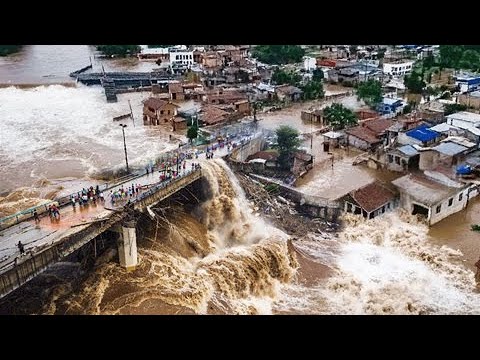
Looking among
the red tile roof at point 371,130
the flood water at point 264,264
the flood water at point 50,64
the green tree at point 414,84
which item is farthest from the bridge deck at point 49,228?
the flood water at point 50,64

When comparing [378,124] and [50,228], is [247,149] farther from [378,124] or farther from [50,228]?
[50,228]

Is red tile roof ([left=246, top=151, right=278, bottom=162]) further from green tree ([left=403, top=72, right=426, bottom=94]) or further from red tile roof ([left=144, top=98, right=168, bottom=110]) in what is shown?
green tree ([left=403, top=72, right=426, bottom=94])

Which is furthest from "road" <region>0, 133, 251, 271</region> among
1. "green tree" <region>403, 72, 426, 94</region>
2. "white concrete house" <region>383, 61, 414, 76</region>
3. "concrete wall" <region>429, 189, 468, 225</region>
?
"white concrete house" <region>383, 61, 414, 76</region>

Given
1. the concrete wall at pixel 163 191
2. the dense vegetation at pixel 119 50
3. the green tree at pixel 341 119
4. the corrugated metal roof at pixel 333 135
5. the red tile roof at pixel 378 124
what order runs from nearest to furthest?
the concrete wall at pixel 163 191 < the corrugated metal roof at pixel 333 135 < the red tile roof at pixel 378 124 < the green tree at pixel 341 119 < the dense vegetation at pixel 119 50

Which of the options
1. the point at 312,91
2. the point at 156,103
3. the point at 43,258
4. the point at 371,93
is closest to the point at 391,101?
the point at 371,93

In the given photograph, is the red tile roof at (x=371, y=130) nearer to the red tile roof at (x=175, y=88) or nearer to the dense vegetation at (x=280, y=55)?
the red tile roof at (x=175, y=88)

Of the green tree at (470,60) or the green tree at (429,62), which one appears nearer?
the green tree at (470,60)
